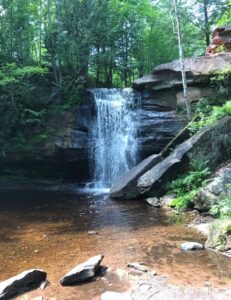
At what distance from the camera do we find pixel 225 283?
5.64 meters

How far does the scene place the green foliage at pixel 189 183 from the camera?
10898 mm

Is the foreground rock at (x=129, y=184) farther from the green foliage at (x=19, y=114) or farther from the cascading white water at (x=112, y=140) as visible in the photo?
the green foliage at (x=19, y=114)

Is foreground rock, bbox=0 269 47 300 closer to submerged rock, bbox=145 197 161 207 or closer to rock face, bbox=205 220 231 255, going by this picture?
rock face, bbox=205 220 231 255

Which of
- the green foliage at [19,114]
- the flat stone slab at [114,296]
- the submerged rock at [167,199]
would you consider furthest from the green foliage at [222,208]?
the green foliage at [19,114]

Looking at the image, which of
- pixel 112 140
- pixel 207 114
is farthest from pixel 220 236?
pixel 112 140

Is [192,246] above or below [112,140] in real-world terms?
below

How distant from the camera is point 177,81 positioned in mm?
17734

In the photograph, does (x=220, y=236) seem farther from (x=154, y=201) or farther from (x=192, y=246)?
(x=154, y=201)

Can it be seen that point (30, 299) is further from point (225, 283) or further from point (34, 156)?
point (34, 156)

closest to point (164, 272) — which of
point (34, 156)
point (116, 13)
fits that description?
point (34, 156)

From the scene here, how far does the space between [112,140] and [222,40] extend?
7.87 metres

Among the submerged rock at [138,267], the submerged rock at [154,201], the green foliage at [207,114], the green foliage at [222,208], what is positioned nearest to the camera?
the submerged rock at [138,267]

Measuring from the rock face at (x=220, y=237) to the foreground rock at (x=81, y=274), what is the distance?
2.57m

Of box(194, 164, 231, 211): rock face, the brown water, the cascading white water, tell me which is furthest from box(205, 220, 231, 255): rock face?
the cascading white water
